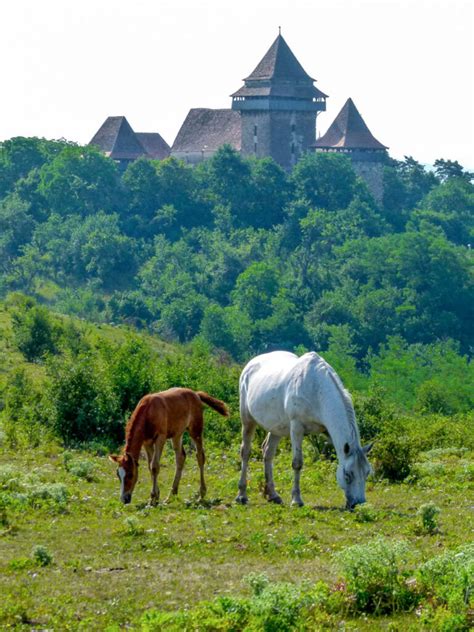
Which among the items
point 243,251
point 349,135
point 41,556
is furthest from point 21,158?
point 41,556

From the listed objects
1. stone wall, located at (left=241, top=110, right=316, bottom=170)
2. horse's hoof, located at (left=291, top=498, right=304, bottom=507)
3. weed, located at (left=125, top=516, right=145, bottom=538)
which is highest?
stone wall, located at (left=241, top=110, right=316, bottom=170)

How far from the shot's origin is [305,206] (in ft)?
295

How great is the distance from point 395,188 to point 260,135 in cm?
1127

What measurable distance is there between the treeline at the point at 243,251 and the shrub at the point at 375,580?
53233mm

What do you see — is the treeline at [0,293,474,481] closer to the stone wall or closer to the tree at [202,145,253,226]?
the tree at [202,145,253,226]

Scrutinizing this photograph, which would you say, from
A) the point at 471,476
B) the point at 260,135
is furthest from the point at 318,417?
the point at 260,135

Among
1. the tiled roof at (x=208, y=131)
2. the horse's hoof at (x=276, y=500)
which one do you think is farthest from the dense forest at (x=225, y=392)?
the tiled roof at (x=208, y=131)

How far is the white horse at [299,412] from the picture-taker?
46.1 feet

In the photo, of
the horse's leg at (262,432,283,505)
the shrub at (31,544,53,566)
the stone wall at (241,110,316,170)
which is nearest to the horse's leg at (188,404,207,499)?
the horse's leg at (262,432,283,505)

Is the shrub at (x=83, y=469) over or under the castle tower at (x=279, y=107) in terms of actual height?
under

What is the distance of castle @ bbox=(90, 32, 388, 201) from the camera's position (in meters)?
93.2

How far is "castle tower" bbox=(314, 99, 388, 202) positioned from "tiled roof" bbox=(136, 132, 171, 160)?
470 inches

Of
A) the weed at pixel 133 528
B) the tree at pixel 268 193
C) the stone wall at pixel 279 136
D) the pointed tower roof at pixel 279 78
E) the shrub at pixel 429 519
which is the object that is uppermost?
the pointed tower roof at pixel 279 78

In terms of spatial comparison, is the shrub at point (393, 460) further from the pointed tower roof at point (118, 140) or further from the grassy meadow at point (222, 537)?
the pointed tower roof at point (118, 140)
